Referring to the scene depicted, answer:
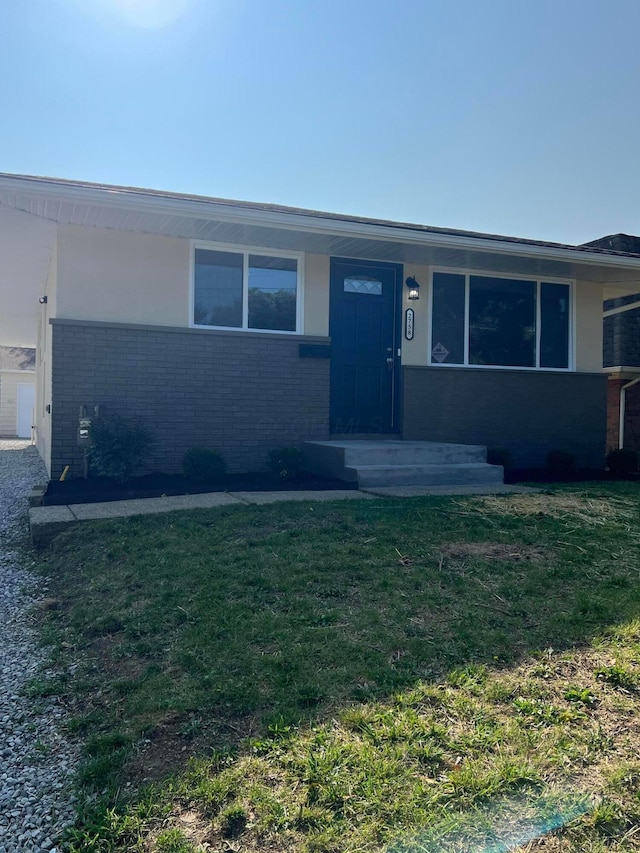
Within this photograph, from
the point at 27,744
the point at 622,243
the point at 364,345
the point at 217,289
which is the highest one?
the point at 622,243

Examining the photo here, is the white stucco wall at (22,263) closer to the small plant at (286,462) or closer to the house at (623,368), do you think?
the small plant at (286,462)

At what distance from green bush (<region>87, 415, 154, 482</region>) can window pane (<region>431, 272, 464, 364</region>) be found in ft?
15.2

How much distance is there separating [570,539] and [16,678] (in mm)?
3845

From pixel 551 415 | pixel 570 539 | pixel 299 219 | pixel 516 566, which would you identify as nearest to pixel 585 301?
pixel 551 415

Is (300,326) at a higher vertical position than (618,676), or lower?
higher

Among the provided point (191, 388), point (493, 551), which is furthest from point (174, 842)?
point (191, 388)

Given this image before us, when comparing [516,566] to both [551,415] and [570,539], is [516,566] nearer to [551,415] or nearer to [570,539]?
[570,539]

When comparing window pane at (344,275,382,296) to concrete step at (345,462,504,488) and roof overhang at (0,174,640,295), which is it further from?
concrete step at (345,462,504,488)

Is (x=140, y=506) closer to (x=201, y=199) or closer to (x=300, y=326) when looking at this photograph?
(x=201, y=199)

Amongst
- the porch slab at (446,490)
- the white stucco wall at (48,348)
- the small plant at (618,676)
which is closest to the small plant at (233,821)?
the small plant at (618,676)

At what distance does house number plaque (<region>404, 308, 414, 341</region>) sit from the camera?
9.37 m

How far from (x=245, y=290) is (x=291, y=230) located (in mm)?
1185

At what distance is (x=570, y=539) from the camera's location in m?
4.84

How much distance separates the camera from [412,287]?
9289 millimetres
